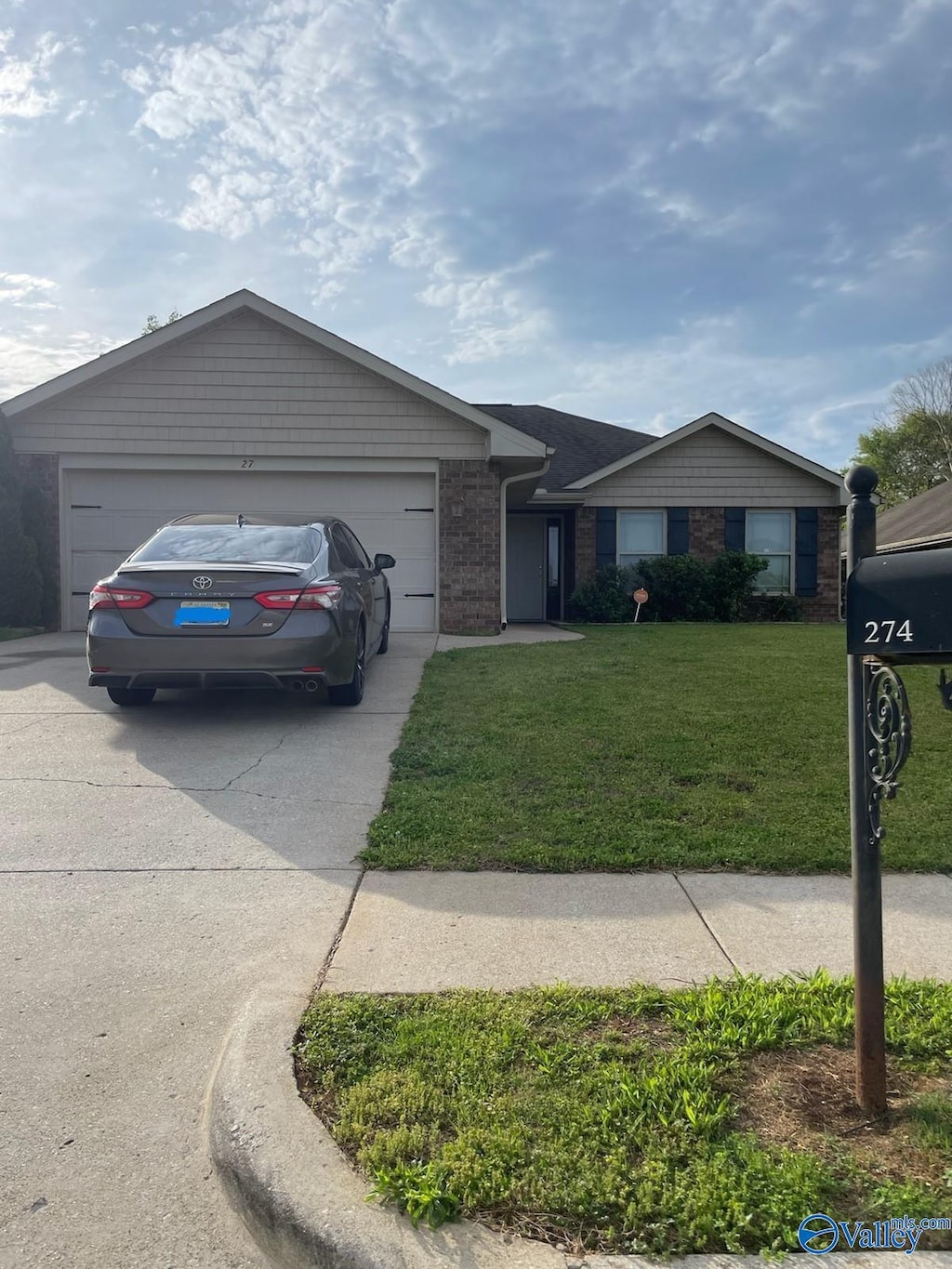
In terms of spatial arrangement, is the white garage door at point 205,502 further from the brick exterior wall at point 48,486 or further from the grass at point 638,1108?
the grass at point 638,1108

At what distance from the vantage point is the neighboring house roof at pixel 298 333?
12.0m

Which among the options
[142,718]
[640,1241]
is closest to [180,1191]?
[640,1241]

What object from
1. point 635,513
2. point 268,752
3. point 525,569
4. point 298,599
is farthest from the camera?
point 525,569

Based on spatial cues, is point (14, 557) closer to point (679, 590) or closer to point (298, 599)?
point (298, 599)

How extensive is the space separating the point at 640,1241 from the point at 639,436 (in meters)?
22.6

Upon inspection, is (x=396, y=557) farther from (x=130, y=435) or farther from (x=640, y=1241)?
(x=640, y=1241)

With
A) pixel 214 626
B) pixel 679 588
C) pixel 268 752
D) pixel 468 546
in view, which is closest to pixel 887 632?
pixel 268 752

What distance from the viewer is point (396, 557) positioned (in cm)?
1246

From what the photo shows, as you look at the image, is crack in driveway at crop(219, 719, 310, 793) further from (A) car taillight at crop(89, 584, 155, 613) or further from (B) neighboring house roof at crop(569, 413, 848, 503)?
(B) neighboring house roof at crop(569, 413, 848, 503)

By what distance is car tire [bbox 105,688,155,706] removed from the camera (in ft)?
22.8

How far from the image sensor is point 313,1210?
1917 millimetres

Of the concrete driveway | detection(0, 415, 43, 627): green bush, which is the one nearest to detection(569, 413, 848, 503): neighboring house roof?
detection(0, 415, 43, 627): green bush

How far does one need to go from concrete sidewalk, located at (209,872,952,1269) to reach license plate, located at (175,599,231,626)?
2.72m

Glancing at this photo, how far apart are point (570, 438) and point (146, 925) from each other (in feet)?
61.7
